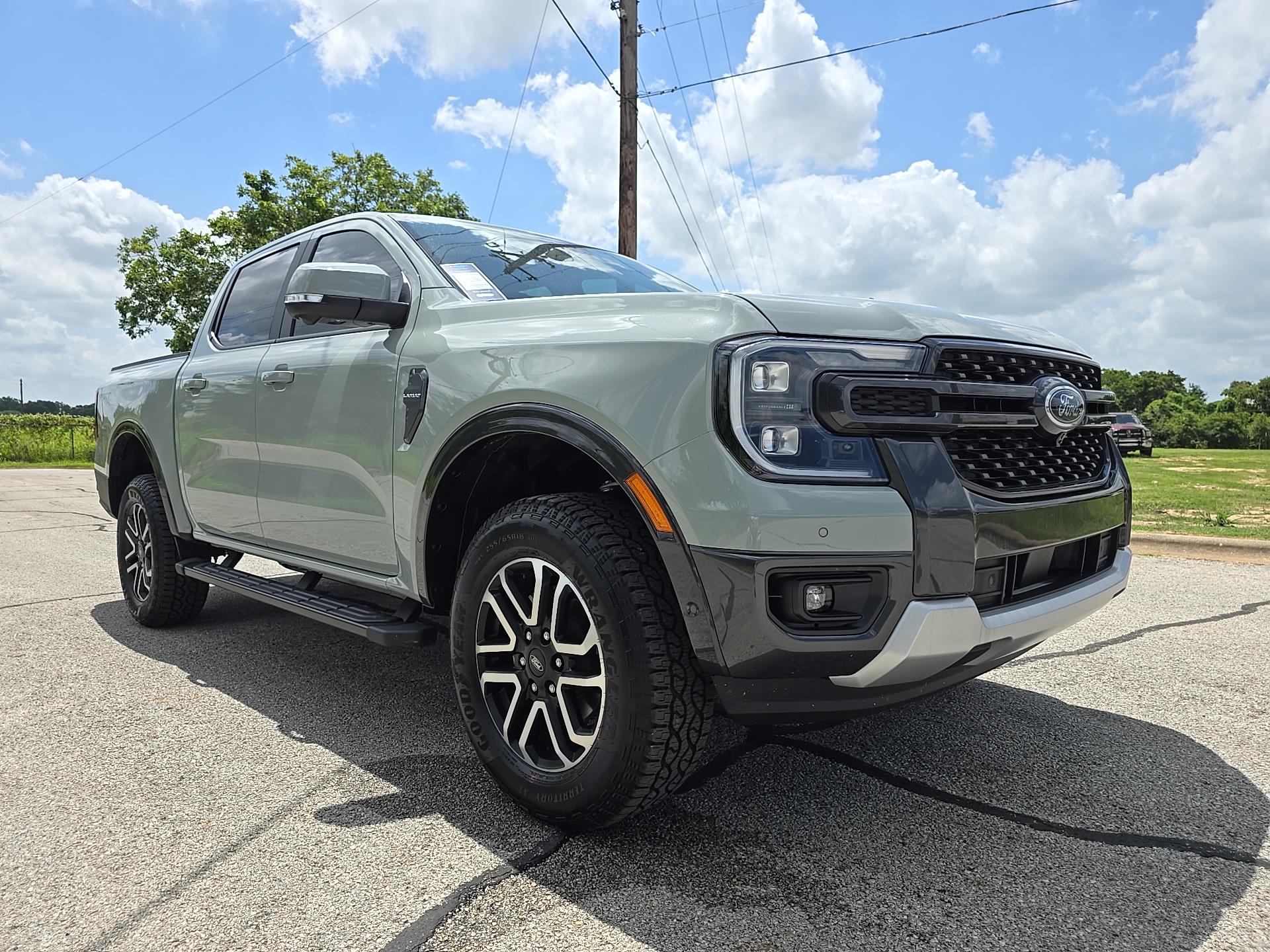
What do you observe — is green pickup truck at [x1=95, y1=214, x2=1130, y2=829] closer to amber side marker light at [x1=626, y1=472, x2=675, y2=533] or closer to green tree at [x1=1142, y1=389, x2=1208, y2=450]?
amber side marker light at [x1=626, y1=472, x2=675, y2=533]

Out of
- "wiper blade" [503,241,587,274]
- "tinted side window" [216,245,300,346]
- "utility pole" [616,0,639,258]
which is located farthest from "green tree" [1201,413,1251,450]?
"tinted side window" [216,245,300,346]

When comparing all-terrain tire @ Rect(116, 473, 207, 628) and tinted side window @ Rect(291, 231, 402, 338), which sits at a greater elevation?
tinted side window @ Rect(291, 231, 402, 338)

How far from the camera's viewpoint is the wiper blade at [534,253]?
3318 millimetres

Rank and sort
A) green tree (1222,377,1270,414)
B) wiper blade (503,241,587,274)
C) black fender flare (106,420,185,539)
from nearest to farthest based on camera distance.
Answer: wiper blade (503,241,587,274)
black fender flare (106,420,185,539)
green tree (1222,377,1270,414)

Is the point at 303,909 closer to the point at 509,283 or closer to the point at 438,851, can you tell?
the point at 438,851

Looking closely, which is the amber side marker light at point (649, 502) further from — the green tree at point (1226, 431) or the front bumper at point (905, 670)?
the green tree at point (1226, 431)

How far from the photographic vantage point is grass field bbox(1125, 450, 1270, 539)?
886 cm

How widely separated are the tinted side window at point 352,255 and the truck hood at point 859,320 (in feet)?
5.44

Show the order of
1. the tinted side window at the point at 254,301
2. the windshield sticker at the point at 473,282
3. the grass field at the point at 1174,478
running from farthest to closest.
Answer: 1. the grass field at the point at 1174,478
2. the tinted side window at the point at 254,301
3. the windshield sticker at the point at 473,282

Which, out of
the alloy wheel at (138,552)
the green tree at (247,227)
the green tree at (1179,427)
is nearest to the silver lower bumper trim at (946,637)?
the alloy wheel at (138,552)

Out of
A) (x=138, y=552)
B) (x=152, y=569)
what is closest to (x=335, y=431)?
(x=152, y=569)

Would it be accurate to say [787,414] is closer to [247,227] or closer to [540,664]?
[540,664]

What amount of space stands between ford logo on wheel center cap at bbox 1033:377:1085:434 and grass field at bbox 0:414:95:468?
31468mm

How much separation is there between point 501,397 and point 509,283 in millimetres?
742
